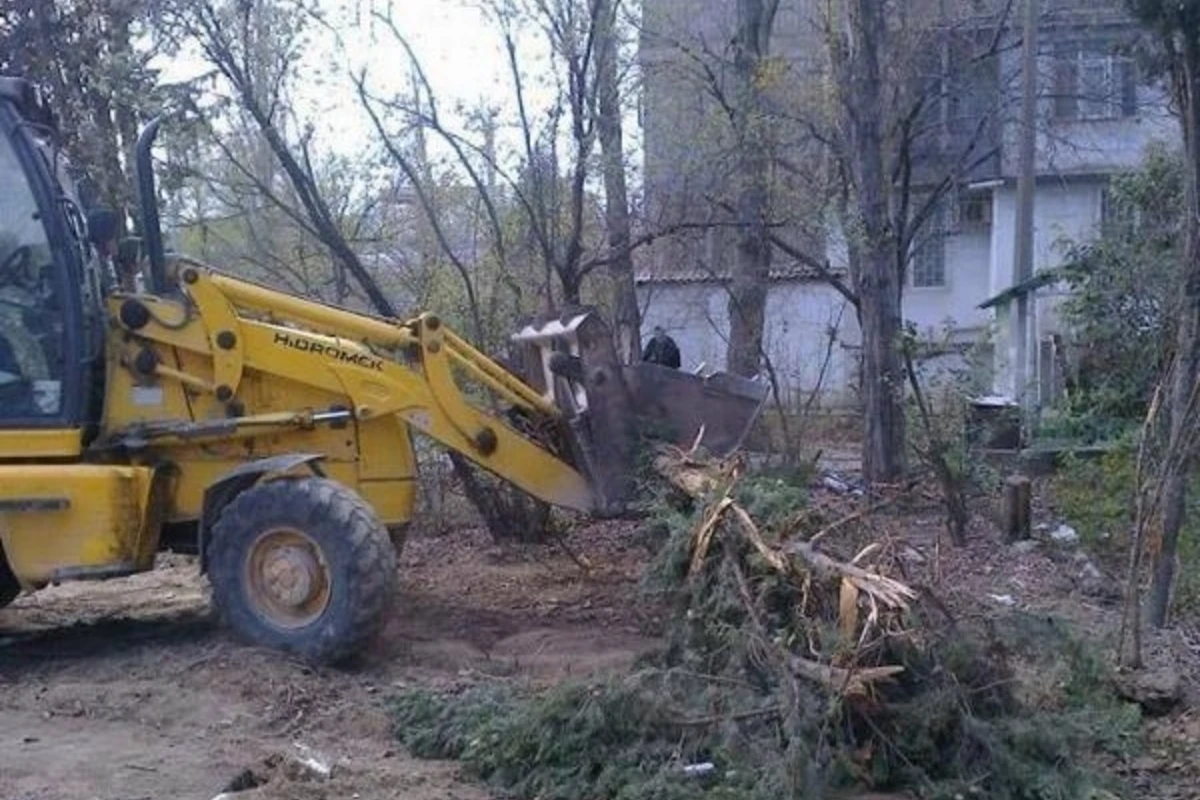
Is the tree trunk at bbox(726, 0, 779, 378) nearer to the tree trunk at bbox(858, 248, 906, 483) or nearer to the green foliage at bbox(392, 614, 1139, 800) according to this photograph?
the tree trunk at bbox(858, 248, 906, 483)

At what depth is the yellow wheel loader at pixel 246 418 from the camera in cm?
936

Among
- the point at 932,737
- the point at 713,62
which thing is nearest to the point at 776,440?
the point at 713,62

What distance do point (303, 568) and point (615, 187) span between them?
661 centimetres

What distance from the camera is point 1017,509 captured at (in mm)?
13805

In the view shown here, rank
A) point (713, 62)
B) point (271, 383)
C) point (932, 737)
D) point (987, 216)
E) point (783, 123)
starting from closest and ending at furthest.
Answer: point (932, 737)
point (271, 383)
point (783, 123)
point (713, 62)
point (987, 216)

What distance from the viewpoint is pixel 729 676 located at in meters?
7.23

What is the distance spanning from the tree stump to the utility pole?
628 centimetres

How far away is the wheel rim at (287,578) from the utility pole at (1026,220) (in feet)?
40.4

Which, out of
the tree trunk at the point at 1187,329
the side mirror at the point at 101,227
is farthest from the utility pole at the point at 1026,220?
the side mirror at the point at 101,227

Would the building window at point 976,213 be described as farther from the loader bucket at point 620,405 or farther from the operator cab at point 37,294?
the operator cab at point 37,294

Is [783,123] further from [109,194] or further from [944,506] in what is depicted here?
[109,194]

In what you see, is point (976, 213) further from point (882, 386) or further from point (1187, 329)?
point (1187, 329)

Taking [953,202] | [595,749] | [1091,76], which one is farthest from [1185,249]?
[953,202]

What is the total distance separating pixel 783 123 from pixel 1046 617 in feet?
32.7
